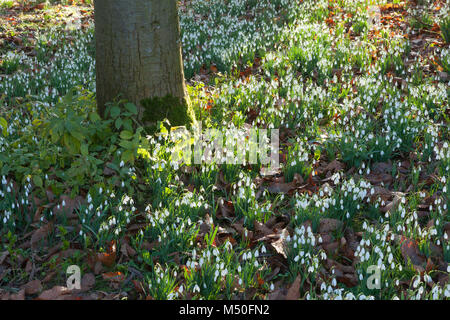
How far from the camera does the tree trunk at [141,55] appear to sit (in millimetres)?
3760

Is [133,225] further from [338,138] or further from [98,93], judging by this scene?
[338,138]

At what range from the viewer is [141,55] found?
386 centimetres

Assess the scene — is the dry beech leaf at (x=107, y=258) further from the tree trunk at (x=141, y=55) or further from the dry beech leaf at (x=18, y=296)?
the tree trunk at (x=141, y=55)

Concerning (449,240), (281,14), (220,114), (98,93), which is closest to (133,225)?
(98,93)

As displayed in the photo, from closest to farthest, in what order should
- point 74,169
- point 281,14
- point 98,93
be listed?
point 74,169, point 98,93, point 281,14

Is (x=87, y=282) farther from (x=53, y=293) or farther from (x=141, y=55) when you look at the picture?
(x=141, y=55)

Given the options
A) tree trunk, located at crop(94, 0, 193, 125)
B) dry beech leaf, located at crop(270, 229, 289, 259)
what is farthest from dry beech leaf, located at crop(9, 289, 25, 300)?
tree trunk, located at crop(94, 0, 193, 125)

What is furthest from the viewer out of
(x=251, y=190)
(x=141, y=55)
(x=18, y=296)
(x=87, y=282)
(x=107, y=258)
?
(x=141, y=55)

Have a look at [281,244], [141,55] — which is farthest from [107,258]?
[141,55]

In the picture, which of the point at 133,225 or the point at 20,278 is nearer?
the point at 20,278

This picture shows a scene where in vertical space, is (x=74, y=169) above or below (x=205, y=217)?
above

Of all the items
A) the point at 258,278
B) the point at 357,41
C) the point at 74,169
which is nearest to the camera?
the point at 258,278

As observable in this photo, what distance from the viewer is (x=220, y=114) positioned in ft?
15.3

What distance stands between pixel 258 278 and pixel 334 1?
6.79m
